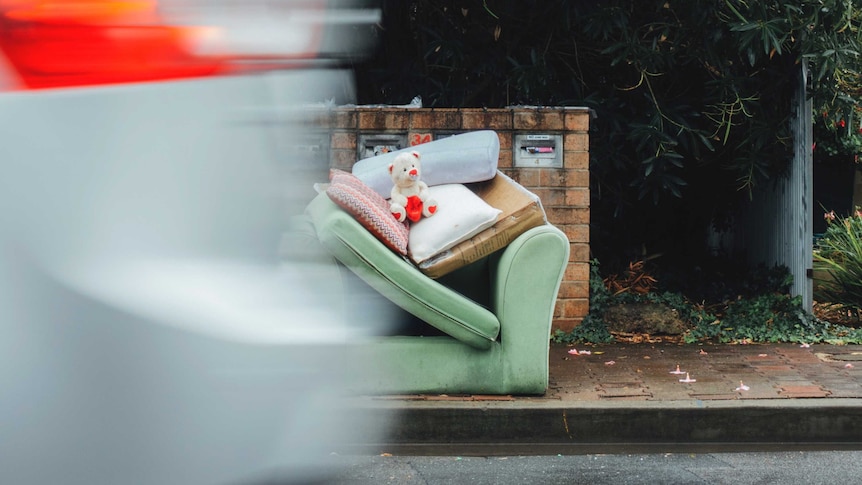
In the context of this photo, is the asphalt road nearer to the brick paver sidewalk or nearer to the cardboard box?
the brick paver sidewalk

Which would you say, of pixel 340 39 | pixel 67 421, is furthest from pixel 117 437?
pixel 340 39

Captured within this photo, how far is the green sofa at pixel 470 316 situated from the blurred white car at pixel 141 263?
8.70 feet

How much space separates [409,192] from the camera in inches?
197

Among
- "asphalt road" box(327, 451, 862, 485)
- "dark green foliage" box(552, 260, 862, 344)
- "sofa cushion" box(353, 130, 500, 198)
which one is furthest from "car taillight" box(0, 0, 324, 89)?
"dark green foliage" box(552, 260, 862, 344)

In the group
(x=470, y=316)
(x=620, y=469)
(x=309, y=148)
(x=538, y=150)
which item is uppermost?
(x=538, y=150)

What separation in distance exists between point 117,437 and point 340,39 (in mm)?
996

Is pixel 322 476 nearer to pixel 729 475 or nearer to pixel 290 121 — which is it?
pixel 290 121

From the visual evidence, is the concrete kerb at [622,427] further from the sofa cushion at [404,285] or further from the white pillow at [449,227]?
the white pillow at [449,227]

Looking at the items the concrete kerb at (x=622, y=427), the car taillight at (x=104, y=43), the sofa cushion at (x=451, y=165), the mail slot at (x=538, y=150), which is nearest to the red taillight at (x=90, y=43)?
the car taillight at (x=104, y=43)

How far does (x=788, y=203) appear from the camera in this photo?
7.20m

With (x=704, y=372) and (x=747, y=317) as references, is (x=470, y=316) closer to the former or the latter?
(x=704, y=372)

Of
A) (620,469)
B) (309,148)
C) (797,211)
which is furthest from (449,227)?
(797,211)

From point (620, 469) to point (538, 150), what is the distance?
285 centimetres

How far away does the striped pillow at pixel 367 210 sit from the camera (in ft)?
14.6
